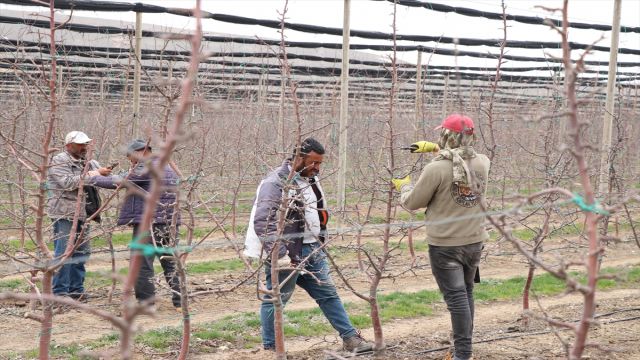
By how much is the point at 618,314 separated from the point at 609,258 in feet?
10.0

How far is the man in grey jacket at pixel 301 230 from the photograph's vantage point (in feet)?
14.4

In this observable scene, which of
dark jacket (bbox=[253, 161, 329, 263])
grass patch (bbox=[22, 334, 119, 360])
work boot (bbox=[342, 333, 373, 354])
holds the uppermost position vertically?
dark jacket (bbox=[253, 161, 329, 263])

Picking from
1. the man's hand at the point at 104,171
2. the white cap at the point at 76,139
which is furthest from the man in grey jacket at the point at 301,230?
the white cap at the point at 76,139

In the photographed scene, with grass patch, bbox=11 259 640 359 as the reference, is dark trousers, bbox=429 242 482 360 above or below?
above

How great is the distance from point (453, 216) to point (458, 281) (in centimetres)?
38

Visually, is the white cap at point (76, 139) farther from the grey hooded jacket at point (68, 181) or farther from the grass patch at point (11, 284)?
the grass patch at point (11, 284)

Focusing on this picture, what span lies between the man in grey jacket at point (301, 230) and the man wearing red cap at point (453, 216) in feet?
2.01

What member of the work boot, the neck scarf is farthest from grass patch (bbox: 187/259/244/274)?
the neck scarf

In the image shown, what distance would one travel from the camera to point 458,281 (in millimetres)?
4285

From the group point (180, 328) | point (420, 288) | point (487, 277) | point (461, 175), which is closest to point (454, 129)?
point (461, 175)

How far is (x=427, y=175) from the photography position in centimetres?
418

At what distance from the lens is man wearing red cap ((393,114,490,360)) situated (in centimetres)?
419

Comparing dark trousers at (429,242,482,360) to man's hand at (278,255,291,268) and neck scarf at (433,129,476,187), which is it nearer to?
neck scarf at (433,129,476,187)

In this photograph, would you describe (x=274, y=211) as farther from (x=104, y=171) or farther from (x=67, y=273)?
(x=67, y=273)
